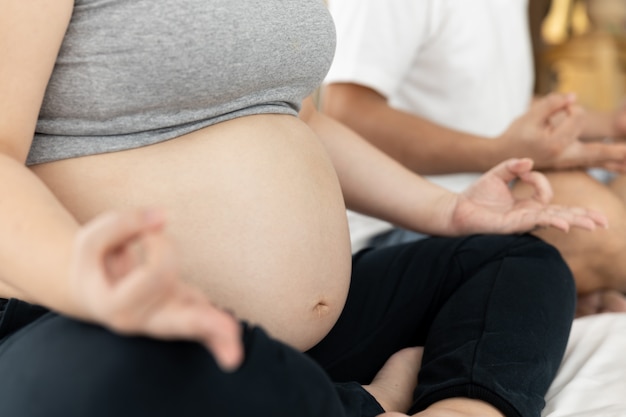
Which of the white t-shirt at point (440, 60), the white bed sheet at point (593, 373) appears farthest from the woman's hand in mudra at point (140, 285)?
the white t-shirt at point (440, 60)

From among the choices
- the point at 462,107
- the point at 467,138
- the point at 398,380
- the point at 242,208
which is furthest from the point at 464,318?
the point at 462,107

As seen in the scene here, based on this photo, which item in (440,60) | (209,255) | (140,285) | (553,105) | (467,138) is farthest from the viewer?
(440,60)

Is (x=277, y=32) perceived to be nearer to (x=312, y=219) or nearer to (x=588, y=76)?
(x=312, y=219)

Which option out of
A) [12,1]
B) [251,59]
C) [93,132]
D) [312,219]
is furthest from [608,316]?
[12,1]

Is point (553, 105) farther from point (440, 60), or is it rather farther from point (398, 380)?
point (398, 380)

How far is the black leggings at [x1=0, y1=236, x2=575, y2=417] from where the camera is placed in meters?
0.53

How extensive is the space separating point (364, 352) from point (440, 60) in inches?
28.6

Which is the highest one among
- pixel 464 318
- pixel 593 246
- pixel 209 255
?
pixel 209 255

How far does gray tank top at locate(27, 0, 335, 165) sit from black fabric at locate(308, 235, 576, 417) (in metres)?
0.29

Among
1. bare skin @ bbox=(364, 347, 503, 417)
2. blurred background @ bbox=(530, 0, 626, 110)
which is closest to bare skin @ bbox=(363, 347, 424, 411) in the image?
bare skin @ bbox=(364, 347, 503, 417)

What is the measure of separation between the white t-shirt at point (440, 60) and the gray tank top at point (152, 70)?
570mm

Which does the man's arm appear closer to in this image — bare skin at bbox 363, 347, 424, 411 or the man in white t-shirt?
the man in white t-shirt

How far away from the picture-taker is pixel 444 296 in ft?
3.22

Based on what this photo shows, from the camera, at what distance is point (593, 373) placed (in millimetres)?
913
